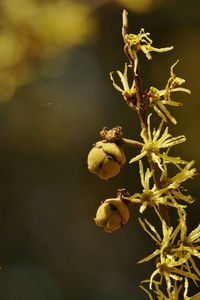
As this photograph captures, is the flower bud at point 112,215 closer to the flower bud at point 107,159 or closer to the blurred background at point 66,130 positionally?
the flower bud at point 107,159

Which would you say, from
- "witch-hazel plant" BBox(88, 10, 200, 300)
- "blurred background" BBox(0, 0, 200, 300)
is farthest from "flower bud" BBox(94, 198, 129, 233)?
"blurred background" BBox(0, 0, 200, 300)

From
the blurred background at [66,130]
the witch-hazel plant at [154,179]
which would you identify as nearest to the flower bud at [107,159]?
the witch-hazel plant at [154,179]

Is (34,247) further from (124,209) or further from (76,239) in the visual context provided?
(124,209)

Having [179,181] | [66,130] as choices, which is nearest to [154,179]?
[179,181]

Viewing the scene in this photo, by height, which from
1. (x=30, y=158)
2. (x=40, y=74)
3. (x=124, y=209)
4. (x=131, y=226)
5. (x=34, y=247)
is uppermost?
(x=40, y=74)

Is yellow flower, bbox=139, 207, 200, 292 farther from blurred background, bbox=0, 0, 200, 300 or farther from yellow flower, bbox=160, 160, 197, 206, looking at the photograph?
blurred background, bbox=0, 0, 200, 300

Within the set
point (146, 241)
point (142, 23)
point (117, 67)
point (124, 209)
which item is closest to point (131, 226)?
point (146, 241)

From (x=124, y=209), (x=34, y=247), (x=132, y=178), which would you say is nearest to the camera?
(x=124, y=209)
